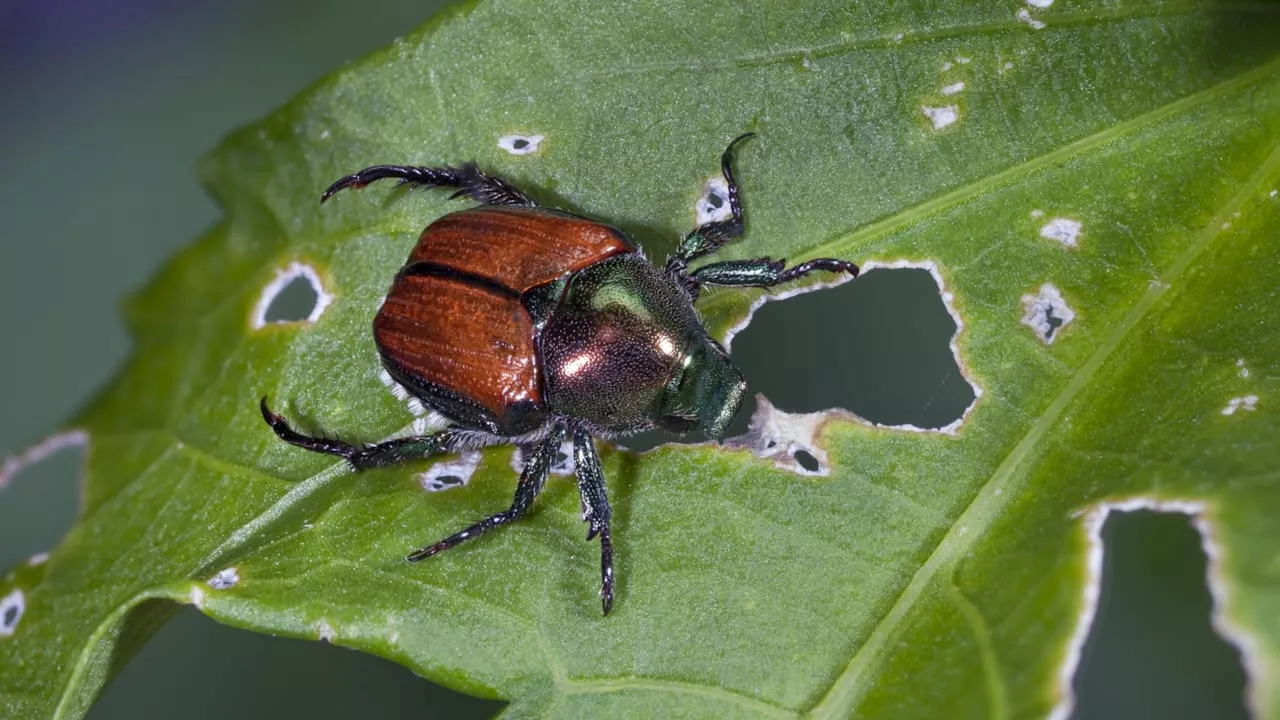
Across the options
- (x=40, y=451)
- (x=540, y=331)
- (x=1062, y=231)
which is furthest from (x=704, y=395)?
(x=40, y=451)

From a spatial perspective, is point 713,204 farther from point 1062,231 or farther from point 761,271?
point 1062,231

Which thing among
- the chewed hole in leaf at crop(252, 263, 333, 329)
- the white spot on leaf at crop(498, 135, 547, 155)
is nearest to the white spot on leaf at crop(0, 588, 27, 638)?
the chewed hole in leaf at crop(252, 263, 333, 329)

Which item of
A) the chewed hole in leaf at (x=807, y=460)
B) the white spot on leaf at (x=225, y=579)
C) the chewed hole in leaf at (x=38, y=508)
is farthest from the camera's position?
the chewed hole in leaf at (x=38, y=508)

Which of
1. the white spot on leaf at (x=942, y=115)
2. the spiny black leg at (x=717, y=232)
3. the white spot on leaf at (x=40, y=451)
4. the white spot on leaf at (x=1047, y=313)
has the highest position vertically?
the white spot on leaf at (x=942, y=115)

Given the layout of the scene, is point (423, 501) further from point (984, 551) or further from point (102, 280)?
point (102, 280)

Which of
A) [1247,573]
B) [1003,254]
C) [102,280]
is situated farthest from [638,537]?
[102,280]

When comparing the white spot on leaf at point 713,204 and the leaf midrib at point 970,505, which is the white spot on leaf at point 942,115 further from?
the white spot on leaf at point 713,204

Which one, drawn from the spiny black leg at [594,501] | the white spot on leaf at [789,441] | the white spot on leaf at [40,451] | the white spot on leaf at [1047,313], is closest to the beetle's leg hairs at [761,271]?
the white spot on leaf at [789,441]
